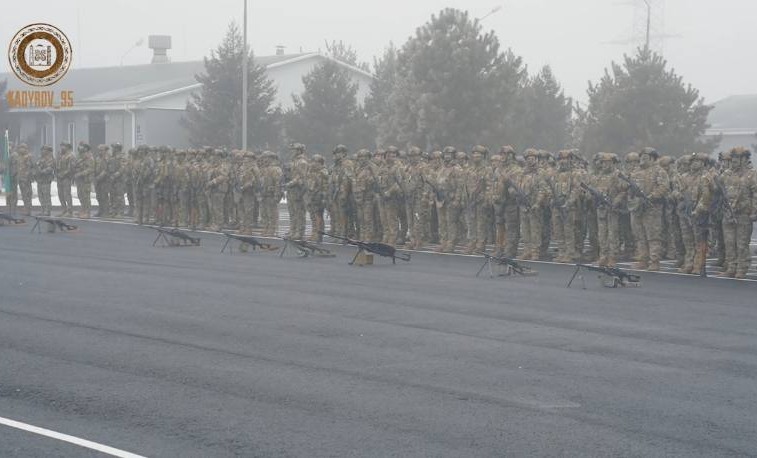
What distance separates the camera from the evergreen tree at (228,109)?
49.2 meters

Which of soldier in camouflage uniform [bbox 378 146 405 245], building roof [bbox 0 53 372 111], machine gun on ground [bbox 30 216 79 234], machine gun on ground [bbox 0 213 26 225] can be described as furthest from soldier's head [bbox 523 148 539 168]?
building roof [bbox 0 53 372 111]

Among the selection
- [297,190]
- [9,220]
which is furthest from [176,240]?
[9,220]

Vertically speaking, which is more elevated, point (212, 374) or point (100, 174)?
point (100, 174)

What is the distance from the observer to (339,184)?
83.0 feet

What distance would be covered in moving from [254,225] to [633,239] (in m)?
9.81

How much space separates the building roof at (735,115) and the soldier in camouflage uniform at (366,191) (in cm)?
3311

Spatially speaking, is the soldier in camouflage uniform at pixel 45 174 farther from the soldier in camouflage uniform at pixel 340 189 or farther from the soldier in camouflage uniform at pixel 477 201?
the soldier in camouflage uniform at pixel 477 201

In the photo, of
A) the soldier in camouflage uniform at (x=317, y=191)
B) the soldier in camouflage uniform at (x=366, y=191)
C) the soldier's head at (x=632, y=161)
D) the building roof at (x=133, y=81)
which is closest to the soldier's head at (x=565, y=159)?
the soldier's head at (x=632, y=161)

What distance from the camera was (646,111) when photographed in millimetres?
42344

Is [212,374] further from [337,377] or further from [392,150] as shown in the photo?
[392,150]

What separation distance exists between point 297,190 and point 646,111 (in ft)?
66.7

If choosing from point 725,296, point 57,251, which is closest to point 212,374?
point 725,296

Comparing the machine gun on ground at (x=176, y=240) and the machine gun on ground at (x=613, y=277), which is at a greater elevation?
the machine gun on ground at (x=176, y=240)

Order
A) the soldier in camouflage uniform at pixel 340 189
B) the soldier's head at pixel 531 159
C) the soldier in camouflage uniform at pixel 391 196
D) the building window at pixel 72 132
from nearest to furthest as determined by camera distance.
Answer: the soldier's head at pixel 531 159 → the soldier in camouflage uniform at pixel 391 196 → the soldier in camouflage uniform at pixel 340 189 → the building window at pixel 72 132
